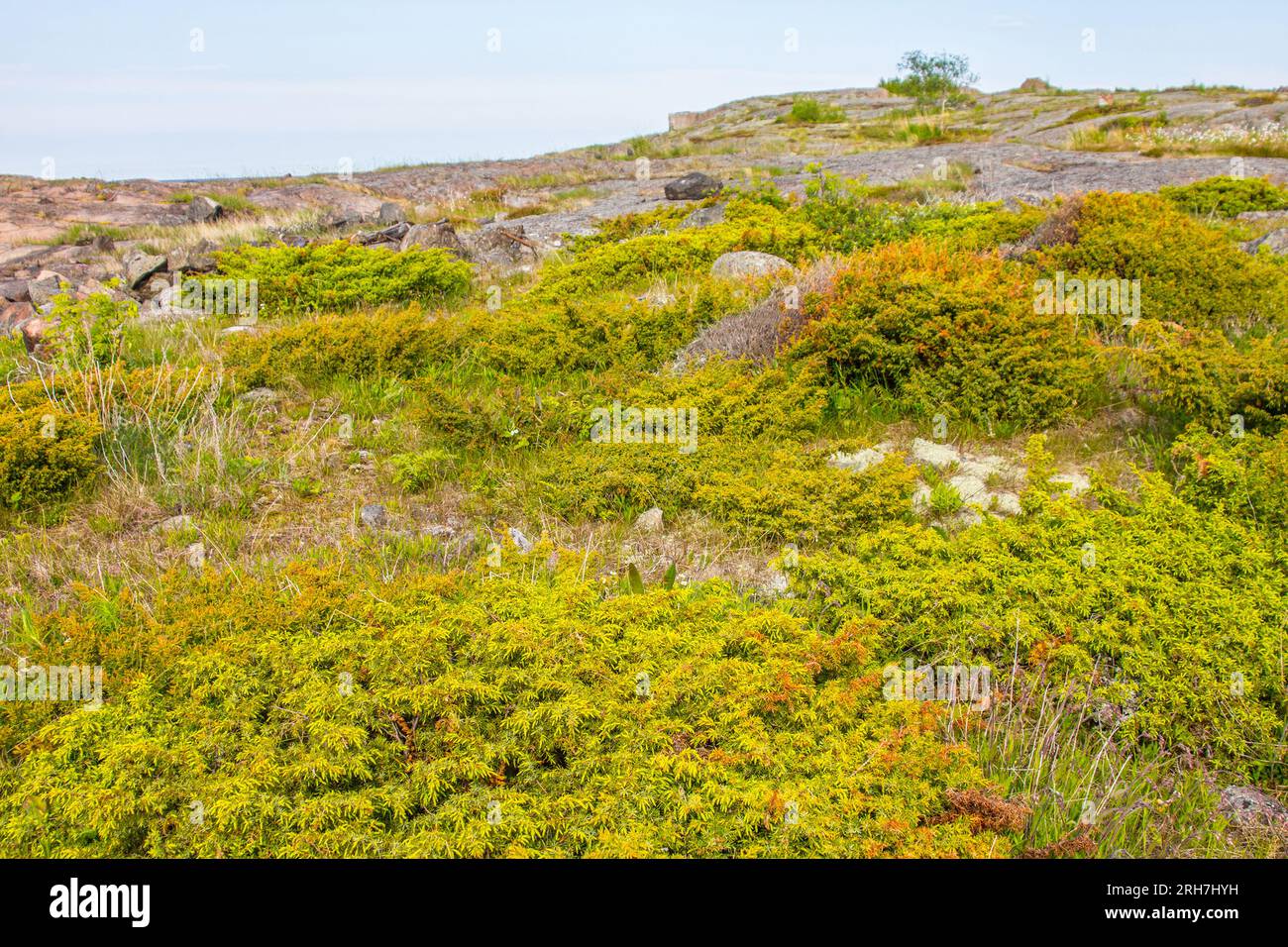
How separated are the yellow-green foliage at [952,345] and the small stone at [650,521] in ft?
7.50

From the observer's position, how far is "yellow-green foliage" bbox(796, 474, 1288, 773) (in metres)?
3.65

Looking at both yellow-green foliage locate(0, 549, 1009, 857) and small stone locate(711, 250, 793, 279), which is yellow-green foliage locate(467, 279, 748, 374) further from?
yellow-green foliage locate(0, 549, 1009, 857)

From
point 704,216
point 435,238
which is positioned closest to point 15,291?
point 435,238

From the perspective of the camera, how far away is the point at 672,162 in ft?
89.5

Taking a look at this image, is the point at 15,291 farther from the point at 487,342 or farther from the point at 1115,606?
the point at 1115,606

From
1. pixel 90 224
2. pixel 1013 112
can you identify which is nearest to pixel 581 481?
pixel 90 224

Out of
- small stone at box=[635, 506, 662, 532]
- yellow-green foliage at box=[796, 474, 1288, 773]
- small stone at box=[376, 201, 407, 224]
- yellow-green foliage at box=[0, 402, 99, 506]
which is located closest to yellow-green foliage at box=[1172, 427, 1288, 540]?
yellow-green foliage at box=[796, 474, 1288, 773]

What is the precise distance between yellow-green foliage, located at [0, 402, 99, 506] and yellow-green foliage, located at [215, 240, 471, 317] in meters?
4.49

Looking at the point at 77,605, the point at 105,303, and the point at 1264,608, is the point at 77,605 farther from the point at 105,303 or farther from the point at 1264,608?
the point at 1264,608

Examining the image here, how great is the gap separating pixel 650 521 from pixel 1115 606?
2.57 m

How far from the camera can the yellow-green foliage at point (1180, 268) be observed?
25.7 feet

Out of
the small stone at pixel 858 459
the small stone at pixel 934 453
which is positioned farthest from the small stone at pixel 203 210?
the small stone at pixel 934 453

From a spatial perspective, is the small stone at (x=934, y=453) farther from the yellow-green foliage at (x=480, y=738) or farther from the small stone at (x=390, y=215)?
the small stone at (x=390, y=215)
